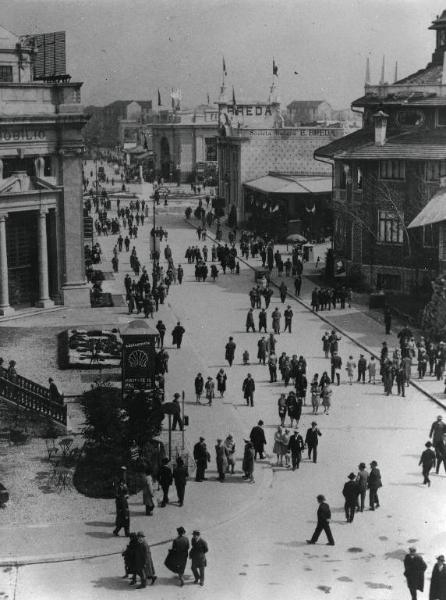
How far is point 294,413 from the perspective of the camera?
93.2 feet

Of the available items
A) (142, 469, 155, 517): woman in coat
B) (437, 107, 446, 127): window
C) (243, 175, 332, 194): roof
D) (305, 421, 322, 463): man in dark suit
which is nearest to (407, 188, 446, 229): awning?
(437, 107, 446, 127): window

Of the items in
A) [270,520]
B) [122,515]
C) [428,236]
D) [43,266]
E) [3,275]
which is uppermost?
[428,236]

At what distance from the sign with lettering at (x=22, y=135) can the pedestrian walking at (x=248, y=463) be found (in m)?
21.8

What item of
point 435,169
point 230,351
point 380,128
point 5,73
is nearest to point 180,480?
point 230,351

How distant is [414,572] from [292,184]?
187ft

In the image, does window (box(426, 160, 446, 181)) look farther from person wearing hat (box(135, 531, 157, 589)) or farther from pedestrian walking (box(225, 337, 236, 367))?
person wearing hat (box(135, 531, 157, 589))

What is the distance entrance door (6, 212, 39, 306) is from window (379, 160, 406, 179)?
1787 centimetres

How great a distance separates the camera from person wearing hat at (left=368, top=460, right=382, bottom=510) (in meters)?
22.4

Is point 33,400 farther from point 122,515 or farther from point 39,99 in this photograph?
point 39,99

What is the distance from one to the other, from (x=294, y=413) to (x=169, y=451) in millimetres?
4766

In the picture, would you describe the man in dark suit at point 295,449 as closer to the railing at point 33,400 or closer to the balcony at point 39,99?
the railing at point 33,400

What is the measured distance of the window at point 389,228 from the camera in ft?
163

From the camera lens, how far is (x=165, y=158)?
132250 millimetres

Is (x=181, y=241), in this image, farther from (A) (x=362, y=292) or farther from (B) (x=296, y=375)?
(B) (x=296, y=375)
